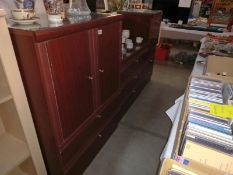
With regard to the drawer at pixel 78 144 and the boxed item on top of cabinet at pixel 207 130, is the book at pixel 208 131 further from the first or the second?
the drawer at pixel 78 144

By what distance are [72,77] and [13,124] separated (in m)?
0.44

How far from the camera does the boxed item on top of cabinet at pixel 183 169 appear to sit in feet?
2.03

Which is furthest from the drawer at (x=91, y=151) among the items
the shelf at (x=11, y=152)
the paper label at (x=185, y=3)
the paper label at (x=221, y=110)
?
the paper label at (x=185, y=3)

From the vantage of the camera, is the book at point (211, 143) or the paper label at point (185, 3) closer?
the book at point (211, 143)

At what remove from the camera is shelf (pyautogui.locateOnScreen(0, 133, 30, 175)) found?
988 mm

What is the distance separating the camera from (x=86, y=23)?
3.28 feet

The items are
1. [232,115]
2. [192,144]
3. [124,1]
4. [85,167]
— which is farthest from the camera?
[124,1]

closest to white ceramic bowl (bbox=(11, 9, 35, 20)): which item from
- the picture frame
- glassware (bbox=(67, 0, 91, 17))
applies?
glassware (bbox=(67, 0, 91, 17))

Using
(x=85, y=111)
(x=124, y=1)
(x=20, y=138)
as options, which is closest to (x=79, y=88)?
(x=85, y=111)

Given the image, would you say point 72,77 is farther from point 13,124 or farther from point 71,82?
point 13,124

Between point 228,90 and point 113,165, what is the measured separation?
109cm

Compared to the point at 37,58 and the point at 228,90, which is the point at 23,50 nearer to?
the point at 37,58

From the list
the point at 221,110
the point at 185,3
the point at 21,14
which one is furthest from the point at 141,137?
the point at 185,3

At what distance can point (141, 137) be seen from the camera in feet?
6.17
